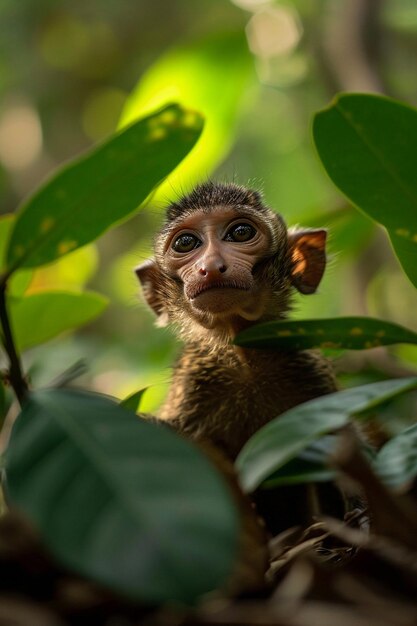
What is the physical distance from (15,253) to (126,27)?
6.63 metres

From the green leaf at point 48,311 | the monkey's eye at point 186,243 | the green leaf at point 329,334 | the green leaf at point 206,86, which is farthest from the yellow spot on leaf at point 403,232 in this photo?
the green leaf at point 206,86

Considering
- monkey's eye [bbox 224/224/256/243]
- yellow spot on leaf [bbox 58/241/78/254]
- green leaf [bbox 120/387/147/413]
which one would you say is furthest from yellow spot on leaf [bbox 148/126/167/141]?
monkey's eye [bbox 224/224/256/243]

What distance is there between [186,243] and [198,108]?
1082 millimetres

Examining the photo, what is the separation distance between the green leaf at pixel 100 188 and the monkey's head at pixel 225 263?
2.16 ft

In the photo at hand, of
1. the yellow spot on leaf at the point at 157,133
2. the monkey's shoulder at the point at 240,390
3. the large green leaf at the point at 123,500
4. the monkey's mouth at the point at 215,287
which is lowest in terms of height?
the monkey's shoulder at the point at 240,390

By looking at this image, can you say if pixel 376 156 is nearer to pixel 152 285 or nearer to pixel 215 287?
pixel 215 287

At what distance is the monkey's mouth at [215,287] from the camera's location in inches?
85.7

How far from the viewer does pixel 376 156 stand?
1478mm

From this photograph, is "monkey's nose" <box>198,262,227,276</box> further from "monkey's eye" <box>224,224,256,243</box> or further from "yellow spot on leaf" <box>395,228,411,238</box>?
"yellow spot on leaf" <box>395,228,411,238</box>

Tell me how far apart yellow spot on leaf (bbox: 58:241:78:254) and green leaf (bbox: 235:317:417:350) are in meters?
0.36

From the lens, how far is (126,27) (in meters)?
7.54

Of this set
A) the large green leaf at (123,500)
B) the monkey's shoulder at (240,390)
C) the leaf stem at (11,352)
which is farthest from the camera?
the monkey's shoulder at (240,390)

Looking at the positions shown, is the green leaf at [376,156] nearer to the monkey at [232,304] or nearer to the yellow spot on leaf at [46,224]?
the yellow spot on leaf at [46,224]

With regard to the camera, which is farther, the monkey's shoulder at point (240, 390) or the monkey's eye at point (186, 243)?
the monkey's eye at point (186, 243)
